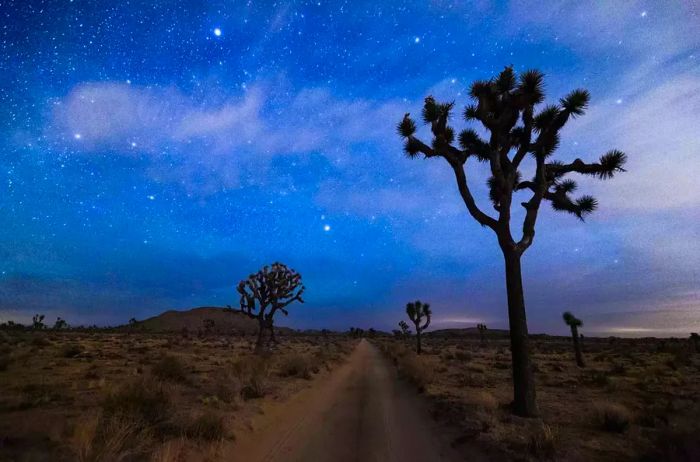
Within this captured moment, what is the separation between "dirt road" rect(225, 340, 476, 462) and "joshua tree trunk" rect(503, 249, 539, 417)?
7.99ft

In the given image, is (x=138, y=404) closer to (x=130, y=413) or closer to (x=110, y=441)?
(x=130, y=413)

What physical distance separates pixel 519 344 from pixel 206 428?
26.0 feet

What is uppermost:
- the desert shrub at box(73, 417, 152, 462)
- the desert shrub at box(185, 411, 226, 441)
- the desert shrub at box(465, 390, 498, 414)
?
the desert shrub at box(73, 417, 152, 462)

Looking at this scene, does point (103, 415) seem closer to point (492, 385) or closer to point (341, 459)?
point (341, 459)

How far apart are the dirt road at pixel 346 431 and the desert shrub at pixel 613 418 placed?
3.74 meters

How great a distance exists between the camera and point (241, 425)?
828 centimetres

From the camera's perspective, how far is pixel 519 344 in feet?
34.0

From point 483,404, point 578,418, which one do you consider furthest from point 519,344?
point 578,418

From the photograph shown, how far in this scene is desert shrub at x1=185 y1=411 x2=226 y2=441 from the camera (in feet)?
23.3

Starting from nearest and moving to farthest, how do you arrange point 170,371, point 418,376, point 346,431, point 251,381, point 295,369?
point 346,431, point 251,381, point 170,371, point 418,376, point 295,369

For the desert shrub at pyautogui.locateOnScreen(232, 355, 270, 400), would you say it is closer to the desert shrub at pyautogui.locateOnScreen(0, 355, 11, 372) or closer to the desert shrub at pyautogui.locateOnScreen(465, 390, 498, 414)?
the desert shrub at pyautogui.locateOnScreen(465, 390, 498, 414)

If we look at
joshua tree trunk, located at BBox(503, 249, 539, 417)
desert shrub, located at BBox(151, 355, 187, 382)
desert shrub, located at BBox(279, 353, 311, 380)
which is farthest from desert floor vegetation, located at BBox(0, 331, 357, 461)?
joshua tree trunk, located at BBox(503, 249, 539, 417)

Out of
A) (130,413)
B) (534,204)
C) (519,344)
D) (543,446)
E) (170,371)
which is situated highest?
(534,204)

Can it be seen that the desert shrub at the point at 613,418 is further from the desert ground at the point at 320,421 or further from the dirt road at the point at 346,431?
the dirt road at the point at 346,431
